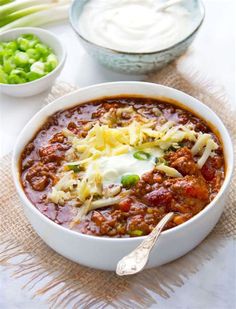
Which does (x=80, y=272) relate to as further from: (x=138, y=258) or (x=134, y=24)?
(x=134, y=24)

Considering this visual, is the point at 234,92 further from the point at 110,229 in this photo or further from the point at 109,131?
the point at 110,229

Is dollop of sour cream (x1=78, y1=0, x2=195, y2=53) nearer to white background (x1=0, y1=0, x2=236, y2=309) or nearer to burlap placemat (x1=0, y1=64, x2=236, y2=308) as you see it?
white background (x1=0, y1=0, x2=236, y2=309)

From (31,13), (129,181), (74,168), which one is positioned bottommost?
(31,13)

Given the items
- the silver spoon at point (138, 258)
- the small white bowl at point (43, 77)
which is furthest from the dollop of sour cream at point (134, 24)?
the silver spoon at point (138, 258)

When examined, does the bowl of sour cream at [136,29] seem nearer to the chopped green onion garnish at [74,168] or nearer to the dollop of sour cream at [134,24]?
the dollop of sour cream at [134,24]

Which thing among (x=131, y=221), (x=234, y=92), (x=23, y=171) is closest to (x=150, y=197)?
(x=131, y=221)

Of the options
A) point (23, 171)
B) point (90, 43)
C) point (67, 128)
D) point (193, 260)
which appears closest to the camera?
point (193, 260)

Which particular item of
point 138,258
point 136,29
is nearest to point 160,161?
point 138,258
